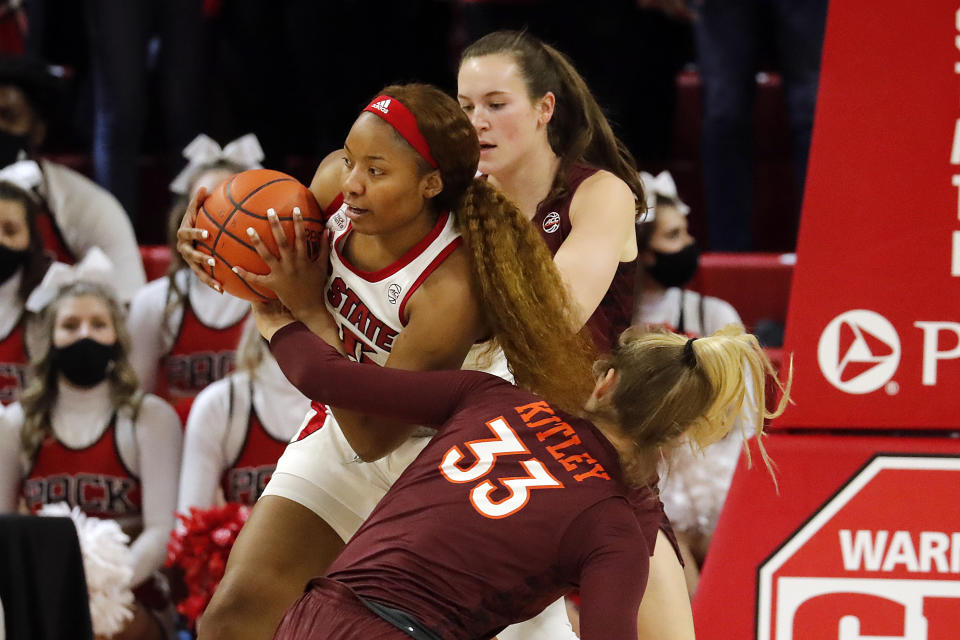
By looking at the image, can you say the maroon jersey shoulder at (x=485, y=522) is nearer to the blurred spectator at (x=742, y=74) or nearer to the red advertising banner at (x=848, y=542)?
the red advertising banner at (x=848, y=542)

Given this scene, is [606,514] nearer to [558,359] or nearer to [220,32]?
[558,359]

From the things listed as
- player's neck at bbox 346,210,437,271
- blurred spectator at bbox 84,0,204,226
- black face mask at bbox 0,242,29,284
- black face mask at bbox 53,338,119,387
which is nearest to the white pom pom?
black face mask at bbox 53,338,119,387

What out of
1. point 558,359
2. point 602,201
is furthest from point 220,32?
point 558,359

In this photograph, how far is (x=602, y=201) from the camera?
294 cm

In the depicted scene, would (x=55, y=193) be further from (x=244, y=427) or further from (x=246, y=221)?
(x=246, y=221)

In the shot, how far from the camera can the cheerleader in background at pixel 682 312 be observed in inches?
170

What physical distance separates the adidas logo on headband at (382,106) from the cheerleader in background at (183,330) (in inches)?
102

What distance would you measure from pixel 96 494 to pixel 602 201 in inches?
94.5

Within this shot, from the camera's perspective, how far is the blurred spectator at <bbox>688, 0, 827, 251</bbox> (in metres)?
5.04

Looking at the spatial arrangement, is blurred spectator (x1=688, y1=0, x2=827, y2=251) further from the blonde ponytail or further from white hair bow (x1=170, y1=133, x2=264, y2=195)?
the blonde ponytail

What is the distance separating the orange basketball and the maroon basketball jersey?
0.62 m

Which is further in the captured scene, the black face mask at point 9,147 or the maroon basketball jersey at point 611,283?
the black face mask at point 9,147

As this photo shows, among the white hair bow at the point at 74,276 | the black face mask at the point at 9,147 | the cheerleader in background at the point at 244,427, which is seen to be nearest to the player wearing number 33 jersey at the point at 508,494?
the cheerleader in background at the point at 244,427

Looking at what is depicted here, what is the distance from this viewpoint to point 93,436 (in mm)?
4684
